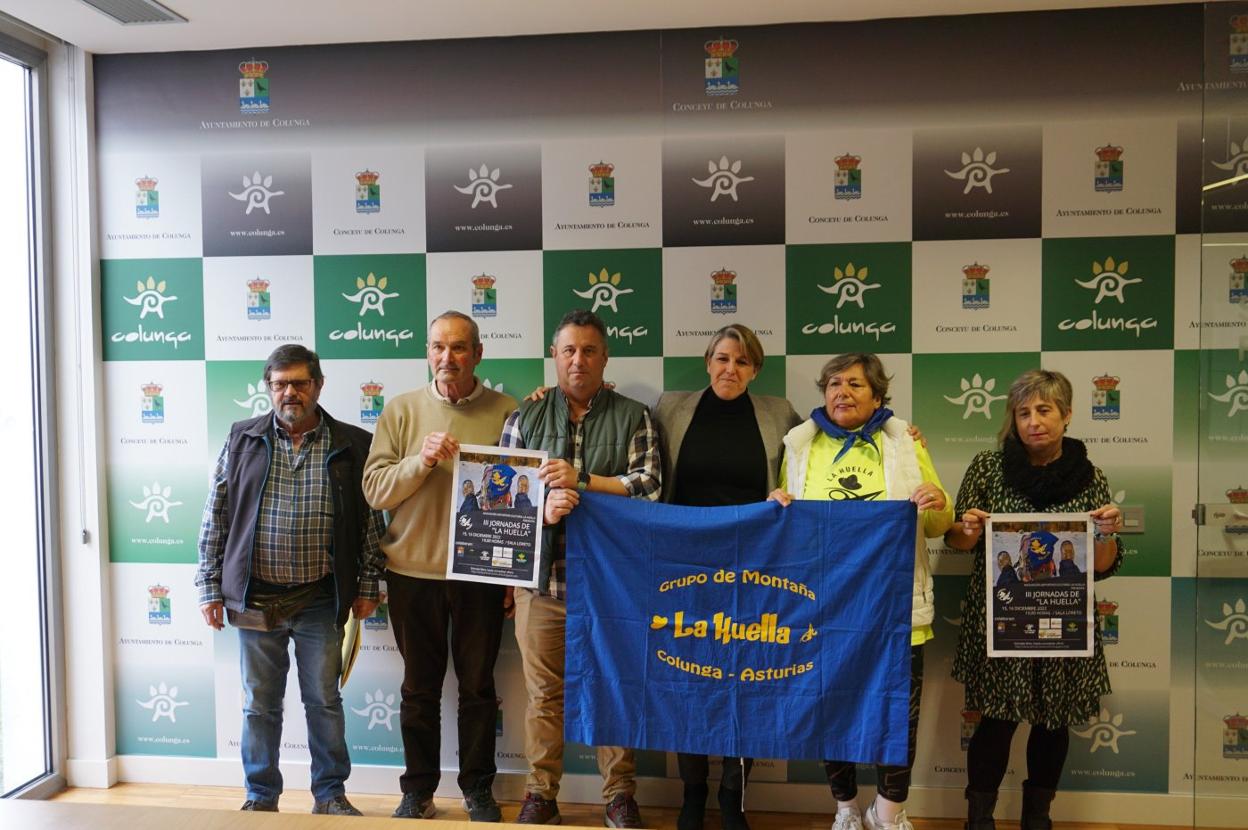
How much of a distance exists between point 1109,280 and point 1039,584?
50.5 inches

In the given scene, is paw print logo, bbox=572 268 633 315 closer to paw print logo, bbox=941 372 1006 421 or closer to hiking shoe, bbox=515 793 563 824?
paw print logo, bbox=941 372 1006 421

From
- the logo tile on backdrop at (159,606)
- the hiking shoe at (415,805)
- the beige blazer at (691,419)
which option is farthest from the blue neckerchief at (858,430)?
the logo tile on backdrop at (159,606)

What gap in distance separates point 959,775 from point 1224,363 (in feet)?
6.61

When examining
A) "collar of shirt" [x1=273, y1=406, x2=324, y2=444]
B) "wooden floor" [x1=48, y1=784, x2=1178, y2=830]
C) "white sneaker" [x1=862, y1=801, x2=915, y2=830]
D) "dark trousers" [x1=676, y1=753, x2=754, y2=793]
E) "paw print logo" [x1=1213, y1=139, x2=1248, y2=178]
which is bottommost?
"wooden floor" [x1=48, y1=784, x2=1178, y2=830]

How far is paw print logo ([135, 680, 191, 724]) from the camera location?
367cm

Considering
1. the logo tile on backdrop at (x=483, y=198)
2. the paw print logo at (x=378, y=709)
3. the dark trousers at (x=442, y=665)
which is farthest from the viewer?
the paw print logo at (x=378, y=709)

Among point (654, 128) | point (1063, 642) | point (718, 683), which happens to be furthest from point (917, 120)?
point (718, 683)

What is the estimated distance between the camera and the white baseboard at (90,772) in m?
3.63

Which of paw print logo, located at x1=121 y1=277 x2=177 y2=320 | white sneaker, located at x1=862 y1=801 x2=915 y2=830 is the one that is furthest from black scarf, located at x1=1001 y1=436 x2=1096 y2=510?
paw print logo, located at x1=121 y1=277 x2=177 y2=320

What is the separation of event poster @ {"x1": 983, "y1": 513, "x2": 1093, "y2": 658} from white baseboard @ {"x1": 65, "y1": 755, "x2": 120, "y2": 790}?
3593 millimetres

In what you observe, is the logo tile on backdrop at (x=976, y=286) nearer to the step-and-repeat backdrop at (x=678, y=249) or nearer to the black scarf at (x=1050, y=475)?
the step-and-repeat backdrop at (x=678, y=249)

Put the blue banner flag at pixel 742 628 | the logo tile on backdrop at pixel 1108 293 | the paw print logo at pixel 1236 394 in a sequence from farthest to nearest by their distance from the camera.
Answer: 1. the logo tile on backdrop at pixel 1108 293
2. the blue banner flag at pixel 742 628
3. the paw print logo at pixel 1236 394

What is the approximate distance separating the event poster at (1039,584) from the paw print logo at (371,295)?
97.2 inches

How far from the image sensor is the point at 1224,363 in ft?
6.65
